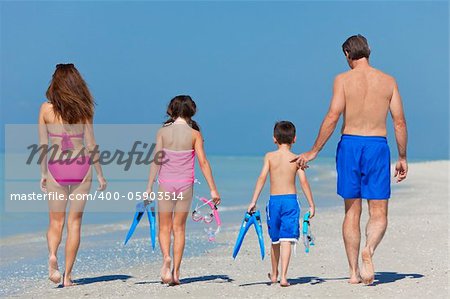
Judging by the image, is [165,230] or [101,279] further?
[101,279]

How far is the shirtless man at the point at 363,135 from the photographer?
6914 mm

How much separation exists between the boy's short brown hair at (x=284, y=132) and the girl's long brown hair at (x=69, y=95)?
1.69 meters

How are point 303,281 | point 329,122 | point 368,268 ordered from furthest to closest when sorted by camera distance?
point 303,281 < point 329,122 < point 368,268

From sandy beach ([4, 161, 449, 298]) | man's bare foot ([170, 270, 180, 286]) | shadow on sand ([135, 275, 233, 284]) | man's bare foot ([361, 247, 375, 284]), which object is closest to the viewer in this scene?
man's bare foot ([361, 247, 375, 284])

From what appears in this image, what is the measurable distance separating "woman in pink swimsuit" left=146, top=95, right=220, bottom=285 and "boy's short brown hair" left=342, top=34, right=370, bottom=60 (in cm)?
149

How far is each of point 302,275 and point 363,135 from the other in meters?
1.79

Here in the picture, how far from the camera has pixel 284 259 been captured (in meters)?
7.08

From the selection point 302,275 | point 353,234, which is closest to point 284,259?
point 353,234

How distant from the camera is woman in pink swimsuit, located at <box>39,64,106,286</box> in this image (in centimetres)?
720

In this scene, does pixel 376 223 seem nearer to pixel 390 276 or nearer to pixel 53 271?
pixel 390 276

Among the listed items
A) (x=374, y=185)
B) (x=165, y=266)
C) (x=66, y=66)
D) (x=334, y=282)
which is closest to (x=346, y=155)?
(x=374, y=185)

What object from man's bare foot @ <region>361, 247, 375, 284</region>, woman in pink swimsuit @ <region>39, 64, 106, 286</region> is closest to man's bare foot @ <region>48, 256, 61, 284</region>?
woman in pink swimsuit @ <region>39, 64, 106, 286</region>

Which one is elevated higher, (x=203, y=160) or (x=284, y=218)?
(x=203, y=160)

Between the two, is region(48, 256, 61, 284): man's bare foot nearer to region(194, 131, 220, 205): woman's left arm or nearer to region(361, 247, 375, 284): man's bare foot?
region(194, 131, 220, 205): woman's left arm
